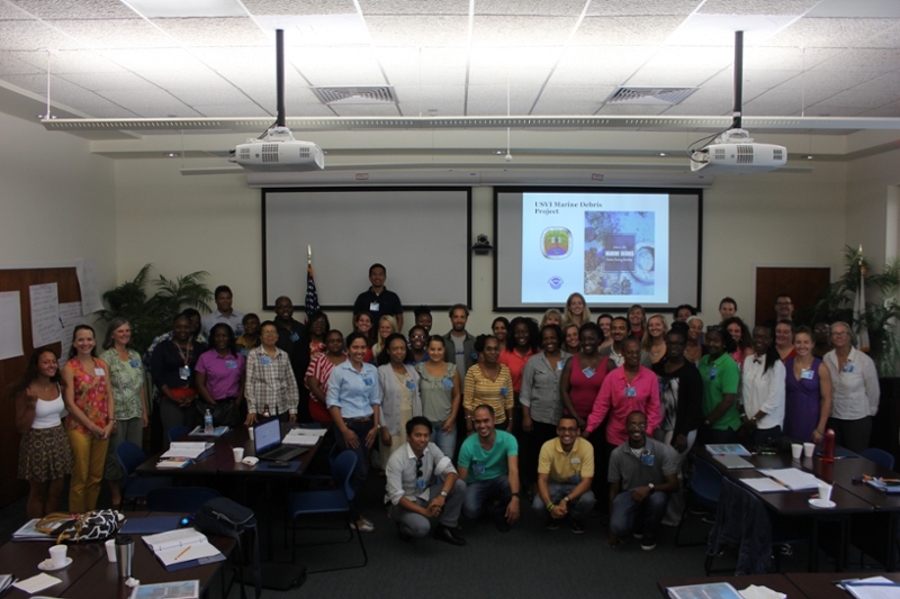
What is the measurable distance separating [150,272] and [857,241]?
8494mm

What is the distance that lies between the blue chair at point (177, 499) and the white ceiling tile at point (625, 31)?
3704 millimetres

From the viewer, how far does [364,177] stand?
23.5 feet

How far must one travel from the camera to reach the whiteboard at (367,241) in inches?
290

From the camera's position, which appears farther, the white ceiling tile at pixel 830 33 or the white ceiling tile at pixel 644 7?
the white ceiling tile at pixel 830 33

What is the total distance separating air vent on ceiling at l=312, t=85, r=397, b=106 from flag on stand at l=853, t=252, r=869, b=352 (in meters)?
5.45

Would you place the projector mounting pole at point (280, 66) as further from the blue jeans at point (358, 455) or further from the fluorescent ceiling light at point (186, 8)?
the blue jeans at point (358, 455)

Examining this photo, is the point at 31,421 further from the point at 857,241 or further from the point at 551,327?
the point at 857,241

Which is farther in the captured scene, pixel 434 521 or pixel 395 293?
pixel 395 293

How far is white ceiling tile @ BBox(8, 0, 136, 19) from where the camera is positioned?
11.0 ft

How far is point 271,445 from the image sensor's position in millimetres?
4398

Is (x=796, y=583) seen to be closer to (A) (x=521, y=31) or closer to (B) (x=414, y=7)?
(A) (x=521, y=31)

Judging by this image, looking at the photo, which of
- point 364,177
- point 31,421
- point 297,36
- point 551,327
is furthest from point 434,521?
point 364,177

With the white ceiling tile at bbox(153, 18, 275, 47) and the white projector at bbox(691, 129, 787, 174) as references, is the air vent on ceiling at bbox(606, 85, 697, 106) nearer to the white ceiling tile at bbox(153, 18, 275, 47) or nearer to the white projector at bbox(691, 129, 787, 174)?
the white projector at bbox(691, 129, 787, 174)

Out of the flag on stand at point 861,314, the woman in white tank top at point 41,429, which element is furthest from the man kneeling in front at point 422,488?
the flag on stand at point 861,314
